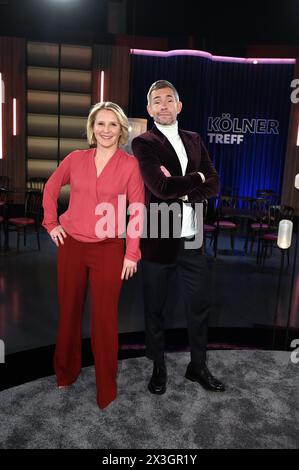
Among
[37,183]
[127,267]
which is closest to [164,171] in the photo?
[127,267]

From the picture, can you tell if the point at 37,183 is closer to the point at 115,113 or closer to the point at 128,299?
the point at 128,299

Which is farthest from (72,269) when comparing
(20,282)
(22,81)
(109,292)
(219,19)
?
(22,81)

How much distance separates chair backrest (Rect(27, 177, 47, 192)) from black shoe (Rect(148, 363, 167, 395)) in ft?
17.5

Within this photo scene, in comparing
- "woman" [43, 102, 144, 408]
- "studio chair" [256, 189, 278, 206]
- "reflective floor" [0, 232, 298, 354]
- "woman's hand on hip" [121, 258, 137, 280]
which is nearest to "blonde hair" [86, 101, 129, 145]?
"woman" [43, 102, 144, 408]

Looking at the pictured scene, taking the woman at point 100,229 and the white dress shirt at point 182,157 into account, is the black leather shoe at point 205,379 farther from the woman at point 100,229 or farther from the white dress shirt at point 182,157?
the white dress shirt at point 182,157

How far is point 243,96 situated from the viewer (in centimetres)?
858

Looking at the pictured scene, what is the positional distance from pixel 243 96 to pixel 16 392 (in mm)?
7616

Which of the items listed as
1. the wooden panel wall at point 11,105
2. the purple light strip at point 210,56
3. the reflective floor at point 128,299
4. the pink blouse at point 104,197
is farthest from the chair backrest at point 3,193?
the pink blouse at point 104,197

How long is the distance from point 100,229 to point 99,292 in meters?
0.29

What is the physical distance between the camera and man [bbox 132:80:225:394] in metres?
2.01

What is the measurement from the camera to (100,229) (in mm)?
2027

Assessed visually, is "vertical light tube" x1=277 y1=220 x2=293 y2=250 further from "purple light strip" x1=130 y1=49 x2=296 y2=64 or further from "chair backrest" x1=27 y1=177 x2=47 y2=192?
"purple light strip" x1=130 y1=49 x2=296 y2=64

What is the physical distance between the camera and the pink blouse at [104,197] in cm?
199
